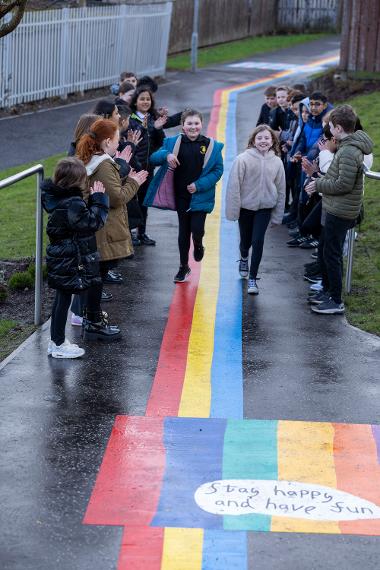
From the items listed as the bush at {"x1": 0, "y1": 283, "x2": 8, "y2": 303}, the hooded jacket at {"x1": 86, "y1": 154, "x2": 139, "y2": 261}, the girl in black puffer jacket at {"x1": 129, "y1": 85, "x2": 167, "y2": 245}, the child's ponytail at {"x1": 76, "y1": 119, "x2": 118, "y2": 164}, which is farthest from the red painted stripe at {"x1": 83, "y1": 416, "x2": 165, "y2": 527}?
the girl in black puffer jacket at {"x1": 129, "y1": 85, "x2": 167, "y2": 245}

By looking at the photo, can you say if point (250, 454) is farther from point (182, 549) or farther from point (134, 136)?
point (134, 136)

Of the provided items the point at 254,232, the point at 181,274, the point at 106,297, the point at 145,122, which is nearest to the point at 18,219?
the point at 145,122

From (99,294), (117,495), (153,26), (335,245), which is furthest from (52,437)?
(153,26)

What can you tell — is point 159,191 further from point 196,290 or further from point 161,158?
point 196,290

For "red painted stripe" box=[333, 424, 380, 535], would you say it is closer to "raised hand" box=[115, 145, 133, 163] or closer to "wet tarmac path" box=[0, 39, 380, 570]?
"wet tarmac path" box=[0, 39, 380, 570]

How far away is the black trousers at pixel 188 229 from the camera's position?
9938mm

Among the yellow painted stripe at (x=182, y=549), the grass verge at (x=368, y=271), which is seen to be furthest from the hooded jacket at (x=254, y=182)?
the yellow painted stripe at (x=182, y=549)

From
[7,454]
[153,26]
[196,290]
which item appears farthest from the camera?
[153,26]

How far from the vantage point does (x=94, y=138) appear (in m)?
8.23

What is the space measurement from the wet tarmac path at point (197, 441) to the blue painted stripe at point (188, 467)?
12mm

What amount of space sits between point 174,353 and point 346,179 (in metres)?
2.05

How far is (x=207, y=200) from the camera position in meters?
9.89

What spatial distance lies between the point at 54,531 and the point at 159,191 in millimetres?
5139

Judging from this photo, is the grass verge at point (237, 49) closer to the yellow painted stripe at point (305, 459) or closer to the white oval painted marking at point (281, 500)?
the yellow painted stripe at point (305, 459)
